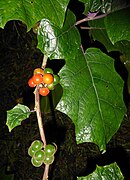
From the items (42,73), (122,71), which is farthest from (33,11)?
(122,71)

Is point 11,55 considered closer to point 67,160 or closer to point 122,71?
point 67,160

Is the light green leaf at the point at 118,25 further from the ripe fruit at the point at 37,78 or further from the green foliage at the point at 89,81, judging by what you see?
the ripe fruit at the point at 37,78

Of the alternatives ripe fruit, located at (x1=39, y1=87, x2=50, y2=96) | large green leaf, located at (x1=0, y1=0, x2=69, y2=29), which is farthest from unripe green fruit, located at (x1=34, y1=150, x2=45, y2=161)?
large green leaf, located at (x1=0, y1=0, x2=69, y2=29)

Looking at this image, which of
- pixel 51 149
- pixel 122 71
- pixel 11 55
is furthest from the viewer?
pixel 11 55

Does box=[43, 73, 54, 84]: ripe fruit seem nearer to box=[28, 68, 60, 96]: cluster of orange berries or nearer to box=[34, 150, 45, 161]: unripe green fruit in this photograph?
box=[28, 68, 60, 96]: cluster of orange berries

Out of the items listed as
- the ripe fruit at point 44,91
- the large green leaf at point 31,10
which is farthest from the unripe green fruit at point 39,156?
the large green leaf at point 31,10

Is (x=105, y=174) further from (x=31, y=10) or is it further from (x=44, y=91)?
(x=31, y=10)

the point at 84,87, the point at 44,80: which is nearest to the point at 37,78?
the point at 44,80
